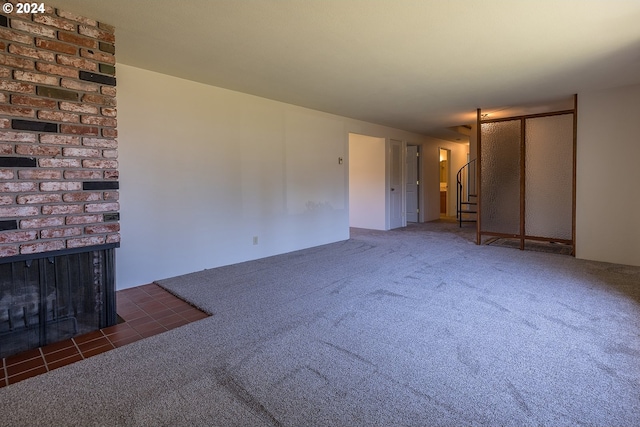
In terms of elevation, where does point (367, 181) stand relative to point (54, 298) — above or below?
above

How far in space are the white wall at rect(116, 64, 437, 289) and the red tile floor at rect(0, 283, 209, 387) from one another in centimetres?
56

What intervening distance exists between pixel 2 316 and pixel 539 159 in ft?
21.9

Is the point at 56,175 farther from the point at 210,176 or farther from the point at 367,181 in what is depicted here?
the point at 367,181

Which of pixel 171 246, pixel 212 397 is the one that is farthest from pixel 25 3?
pixel 212 397

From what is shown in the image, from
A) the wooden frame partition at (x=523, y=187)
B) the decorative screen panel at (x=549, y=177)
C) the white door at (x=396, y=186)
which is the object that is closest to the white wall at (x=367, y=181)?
the white door at (x=396, y=186)

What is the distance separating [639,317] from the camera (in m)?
2.72

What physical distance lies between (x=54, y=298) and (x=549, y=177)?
6.43m

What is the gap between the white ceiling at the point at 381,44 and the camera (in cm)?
240

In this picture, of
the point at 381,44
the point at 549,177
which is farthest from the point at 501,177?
the point at 381,44

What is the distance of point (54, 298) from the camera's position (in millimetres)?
2451

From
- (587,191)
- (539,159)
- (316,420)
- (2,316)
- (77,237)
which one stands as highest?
(539,159)

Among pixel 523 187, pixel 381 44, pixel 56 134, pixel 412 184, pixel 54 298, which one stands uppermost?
pixel 381 44

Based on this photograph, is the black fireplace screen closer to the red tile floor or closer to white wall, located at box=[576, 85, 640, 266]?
the red tile floor

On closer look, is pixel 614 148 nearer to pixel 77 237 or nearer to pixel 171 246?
pixel 171 246
